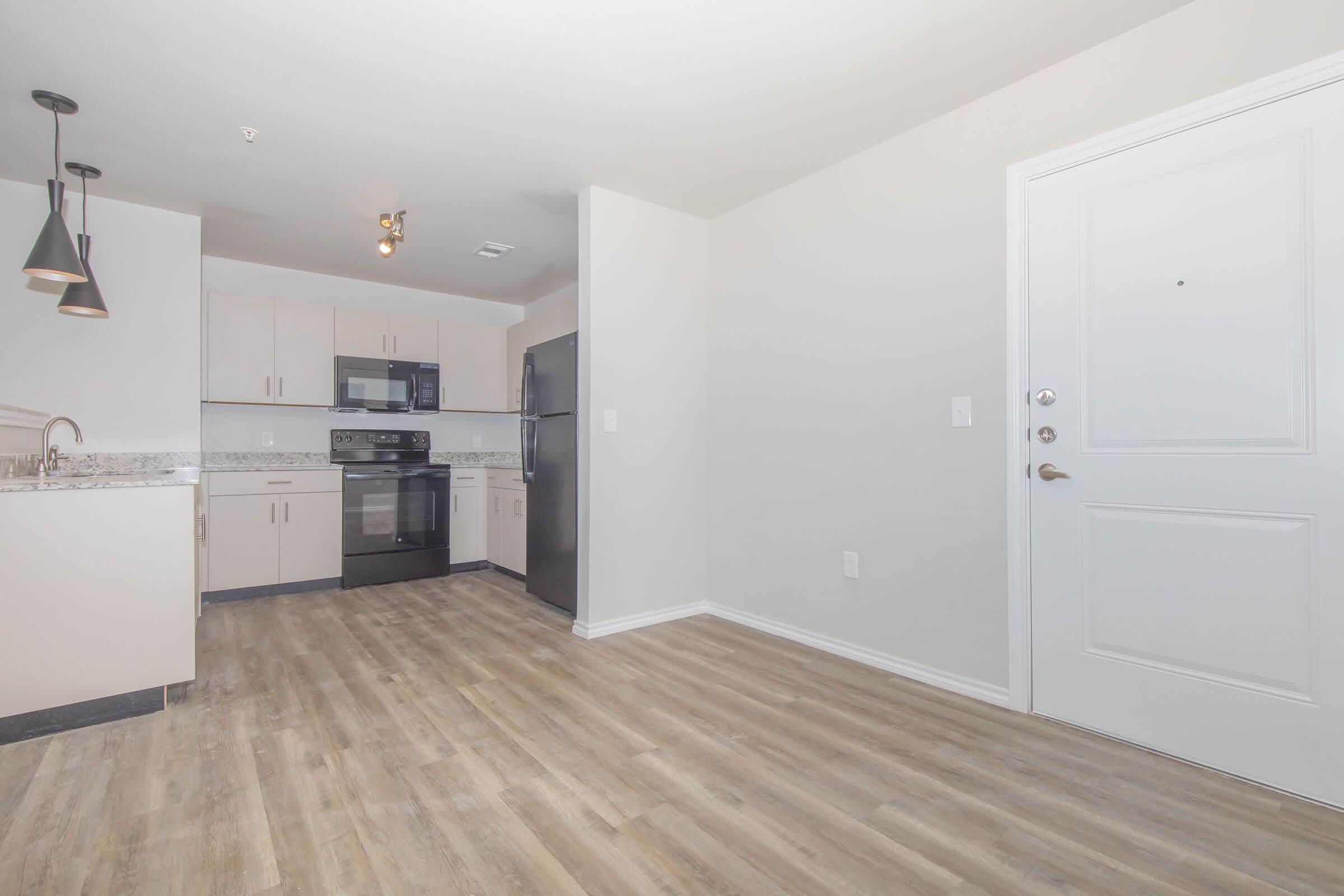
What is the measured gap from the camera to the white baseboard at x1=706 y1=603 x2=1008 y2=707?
7.95 feet

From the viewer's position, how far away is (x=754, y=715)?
2.30m

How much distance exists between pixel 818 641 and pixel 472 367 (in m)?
3.78

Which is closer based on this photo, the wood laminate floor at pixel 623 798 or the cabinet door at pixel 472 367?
the wood laminate floor at pixel 623 798

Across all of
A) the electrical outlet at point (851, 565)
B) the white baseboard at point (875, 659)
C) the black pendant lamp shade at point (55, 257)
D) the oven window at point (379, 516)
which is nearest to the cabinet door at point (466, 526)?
the oven window at point (379, 516)

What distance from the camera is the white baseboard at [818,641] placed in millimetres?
2453

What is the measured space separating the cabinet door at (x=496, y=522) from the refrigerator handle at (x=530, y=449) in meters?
0.90

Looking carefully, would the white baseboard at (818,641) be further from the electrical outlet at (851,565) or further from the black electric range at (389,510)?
the black electric range at (389,510)

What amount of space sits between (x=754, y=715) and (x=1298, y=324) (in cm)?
207

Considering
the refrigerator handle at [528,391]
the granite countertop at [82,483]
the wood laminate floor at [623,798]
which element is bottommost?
the wood laminate floor at [623,798]

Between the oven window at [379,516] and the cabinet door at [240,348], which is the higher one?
the cabinet door at [240,348]

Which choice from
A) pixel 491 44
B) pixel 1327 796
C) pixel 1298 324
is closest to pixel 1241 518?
pixel 1298 324

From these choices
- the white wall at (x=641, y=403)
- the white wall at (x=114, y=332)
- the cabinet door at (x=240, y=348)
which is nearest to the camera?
the white wall at (x=114, y=332)

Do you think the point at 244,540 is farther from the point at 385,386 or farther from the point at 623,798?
the point at 623,798

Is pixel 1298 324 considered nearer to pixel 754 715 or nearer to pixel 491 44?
pixel 754 715
